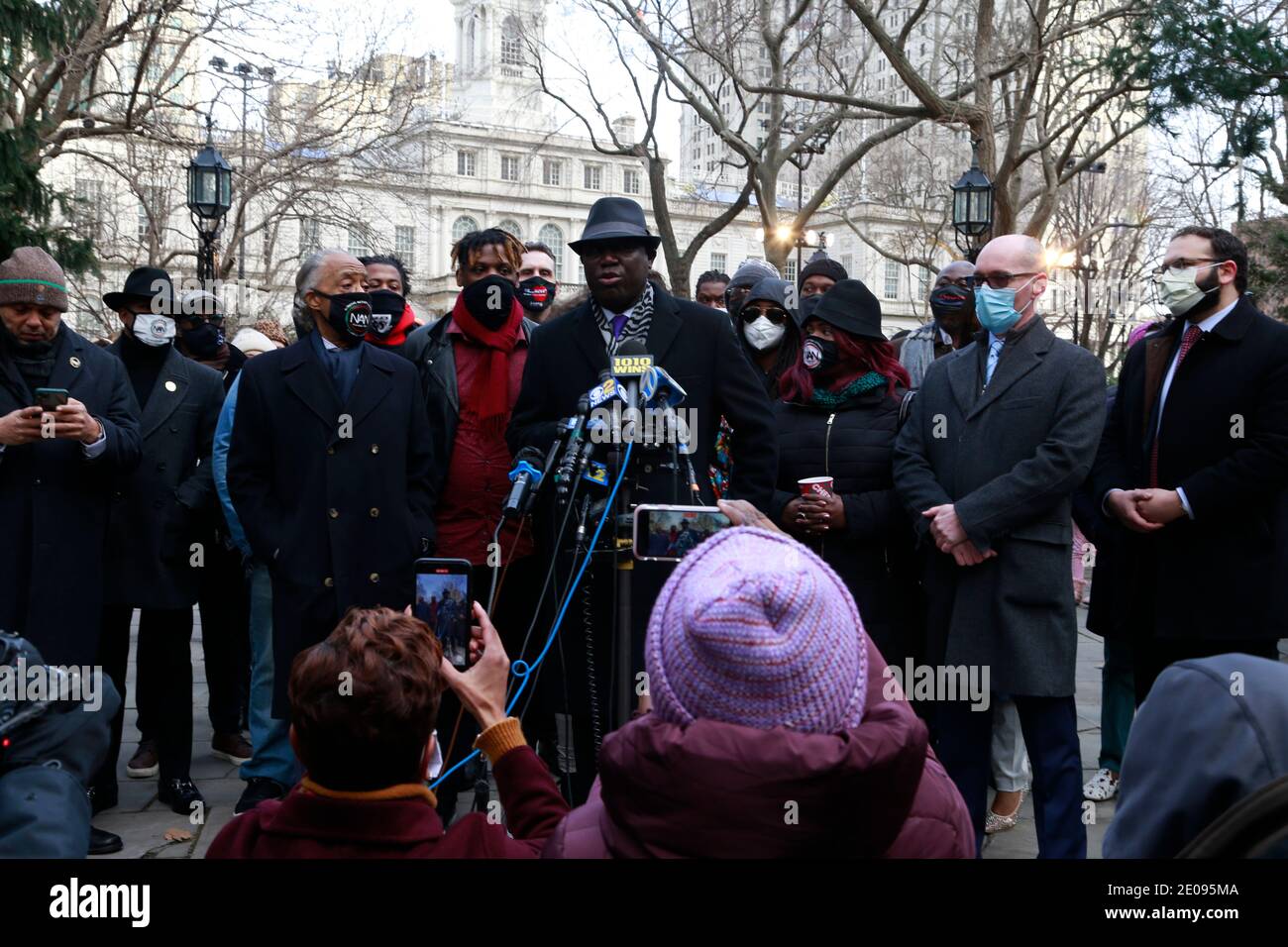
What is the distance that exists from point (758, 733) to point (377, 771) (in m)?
0.83

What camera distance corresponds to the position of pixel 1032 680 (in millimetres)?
4875

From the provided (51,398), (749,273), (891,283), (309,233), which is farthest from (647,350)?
(891,283)

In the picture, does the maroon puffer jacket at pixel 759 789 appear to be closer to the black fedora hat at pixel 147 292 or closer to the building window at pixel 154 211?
the black fedora hat at pixel 147 292

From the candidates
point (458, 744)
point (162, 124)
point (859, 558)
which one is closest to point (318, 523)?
point (458, 744)

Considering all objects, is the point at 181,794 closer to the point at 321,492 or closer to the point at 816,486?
the point at 321,492

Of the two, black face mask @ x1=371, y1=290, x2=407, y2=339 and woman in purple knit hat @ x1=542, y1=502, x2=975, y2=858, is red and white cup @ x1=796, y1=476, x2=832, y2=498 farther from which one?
woman in purple knit hat @ x1=542, y1=502, x2=975, y2=858

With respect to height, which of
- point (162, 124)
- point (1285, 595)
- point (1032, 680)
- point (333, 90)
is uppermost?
point (333, 90)

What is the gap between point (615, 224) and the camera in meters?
4.89

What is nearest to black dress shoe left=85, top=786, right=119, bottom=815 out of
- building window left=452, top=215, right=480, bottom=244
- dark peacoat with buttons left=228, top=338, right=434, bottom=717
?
dark peacoat with buttons left=228, top=338, right=434, bottom=717

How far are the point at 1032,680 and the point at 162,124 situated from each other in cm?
1795

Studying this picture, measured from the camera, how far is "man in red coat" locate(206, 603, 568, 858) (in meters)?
2.45

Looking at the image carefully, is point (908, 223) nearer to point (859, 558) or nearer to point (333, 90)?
point (333, 90)

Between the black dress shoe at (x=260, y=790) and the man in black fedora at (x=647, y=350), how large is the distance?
5.19 feet

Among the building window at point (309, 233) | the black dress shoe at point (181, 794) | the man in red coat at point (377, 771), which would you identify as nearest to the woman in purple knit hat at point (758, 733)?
the man in red coat at point (377, 771)
